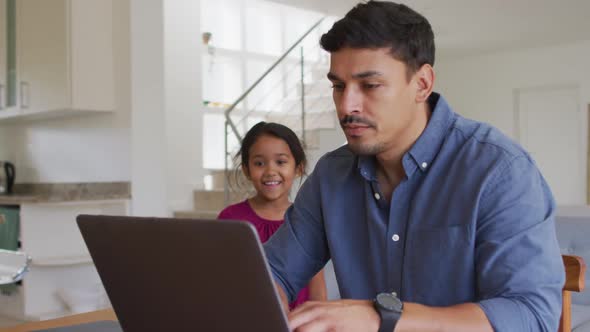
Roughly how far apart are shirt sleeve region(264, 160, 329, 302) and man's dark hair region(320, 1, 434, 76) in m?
0.32

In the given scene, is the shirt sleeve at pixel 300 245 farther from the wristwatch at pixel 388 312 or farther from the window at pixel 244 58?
the window at pixel 244 58

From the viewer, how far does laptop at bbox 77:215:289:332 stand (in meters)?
0.66

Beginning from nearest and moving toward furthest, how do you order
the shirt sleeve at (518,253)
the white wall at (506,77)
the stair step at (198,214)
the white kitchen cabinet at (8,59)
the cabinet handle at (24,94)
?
1. the shirt sleeve at (518,253)
2. the cabinet handle at (24,94)
3. the white kitchen cabinet at (8,59)
4. the stair step at (198,214)
5. the white wall at (506,77)

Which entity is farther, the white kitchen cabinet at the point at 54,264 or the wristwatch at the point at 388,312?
the white kitchen cabinet at the point at 54,264

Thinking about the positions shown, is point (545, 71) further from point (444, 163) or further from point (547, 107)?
point (444, 163)

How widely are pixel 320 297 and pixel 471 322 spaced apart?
102 cm

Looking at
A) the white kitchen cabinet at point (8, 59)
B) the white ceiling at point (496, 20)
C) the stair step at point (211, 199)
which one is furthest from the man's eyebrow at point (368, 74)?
the white ceiling at point (496, 20)

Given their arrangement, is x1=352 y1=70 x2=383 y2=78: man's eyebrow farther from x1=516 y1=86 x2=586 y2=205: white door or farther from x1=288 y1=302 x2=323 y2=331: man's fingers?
x1=516 y1=86 x2=586 y2=205: white door

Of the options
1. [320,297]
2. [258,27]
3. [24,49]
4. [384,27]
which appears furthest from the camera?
[258,27]

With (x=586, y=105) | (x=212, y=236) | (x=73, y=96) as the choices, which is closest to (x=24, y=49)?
(x=73, y=96)

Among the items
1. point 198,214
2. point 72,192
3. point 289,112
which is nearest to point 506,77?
point 289,112

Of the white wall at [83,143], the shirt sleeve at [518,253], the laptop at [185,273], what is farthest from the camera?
the white wall at [83,143]

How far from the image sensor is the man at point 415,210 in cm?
91

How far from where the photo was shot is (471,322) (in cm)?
86
